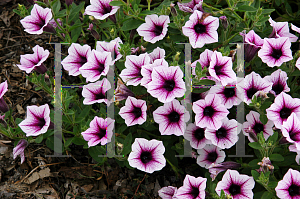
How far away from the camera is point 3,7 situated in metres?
4.07

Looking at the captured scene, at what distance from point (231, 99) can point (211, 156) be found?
60 centimetres

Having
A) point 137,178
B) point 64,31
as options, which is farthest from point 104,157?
point 64,31

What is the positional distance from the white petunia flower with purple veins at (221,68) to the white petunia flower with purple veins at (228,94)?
0.19m

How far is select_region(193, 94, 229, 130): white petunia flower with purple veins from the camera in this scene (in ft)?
7.43

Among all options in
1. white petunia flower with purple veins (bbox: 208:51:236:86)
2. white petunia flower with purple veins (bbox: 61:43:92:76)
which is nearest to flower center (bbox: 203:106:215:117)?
white petunia flower with purple veins (bbox: 208:51:236:86)

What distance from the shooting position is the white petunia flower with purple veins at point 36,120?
2.43 meters

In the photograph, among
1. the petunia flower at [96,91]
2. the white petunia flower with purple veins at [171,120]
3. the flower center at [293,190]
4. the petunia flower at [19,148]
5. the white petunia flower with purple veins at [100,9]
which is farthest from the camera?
the white petunia flower with purple veins at [100,9]

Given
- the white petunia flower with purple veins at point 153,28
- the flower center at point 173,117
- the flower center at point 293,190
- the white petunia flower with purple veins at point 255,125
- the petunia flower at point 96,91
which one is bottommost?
the flower center at point 293,190

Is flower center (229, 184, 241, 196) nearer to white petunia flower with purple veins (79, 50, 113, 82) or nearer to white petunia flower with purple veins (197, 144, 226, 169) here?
white petunia flower with purple veins (197, 144, 226, 169)

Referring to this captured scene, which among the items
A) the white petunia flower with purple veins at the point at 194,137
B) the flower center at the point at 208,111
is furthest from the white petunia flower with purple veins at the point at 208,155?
the flower center at the point at 208,111

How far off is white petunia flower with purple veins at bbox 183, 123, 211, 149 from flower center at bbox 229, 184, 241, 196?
42 cm

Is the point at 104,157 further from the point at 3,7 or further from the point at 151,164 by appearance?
the point at 3,7

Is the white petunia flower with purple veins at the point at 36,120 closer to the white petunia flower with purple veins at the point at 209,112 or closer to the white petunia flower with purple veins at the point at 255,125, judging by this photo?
the white petunia flower with purple veins at the point at 209,112

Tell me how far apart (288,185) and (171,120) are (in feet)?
3.37
